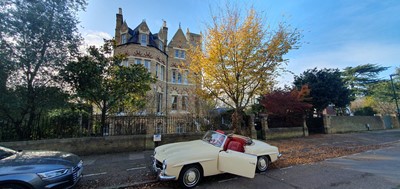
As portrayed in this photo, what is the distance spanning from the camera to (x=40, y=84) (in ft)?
24.7

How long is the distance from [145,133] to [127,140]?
3.38 feet

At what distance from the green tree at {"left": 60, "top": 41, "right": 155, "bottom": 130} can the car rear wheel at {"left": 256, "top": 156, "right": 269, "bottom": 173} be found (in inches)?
280

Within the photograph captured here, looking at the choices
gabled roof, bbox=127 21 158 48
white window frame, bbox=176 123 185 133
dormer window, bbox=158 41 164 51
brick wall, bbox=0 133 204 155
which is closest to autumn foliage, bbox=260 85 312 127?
white window frame, bbox=176 123 185 133

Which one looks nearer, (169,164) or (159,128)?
(169,164)

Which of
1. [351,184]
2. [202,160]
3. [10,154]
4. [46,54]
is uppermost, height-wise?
[46,54]

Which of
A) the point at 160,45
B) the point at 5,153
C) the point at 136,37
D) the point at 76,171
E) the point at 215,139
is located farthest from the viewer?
the point at 160,45

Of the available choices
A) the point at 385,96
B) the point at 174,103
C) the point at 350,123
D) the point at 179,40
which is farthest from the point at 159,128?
the point at 385,96

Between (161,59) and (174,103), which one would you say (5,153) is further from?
(174,103)

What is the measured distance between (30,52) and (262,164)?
32.9ft

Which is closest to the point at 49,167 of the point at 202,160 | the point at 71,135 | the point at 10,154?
the point at 10,154

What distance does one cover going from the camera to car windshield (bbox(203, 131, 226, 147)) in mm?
5415

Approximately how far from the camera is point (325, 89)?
17.7m

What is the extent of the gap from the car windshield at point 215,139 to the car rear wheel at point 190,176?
1019 mm

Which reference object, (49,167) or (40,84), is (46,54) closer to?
(40,84)
